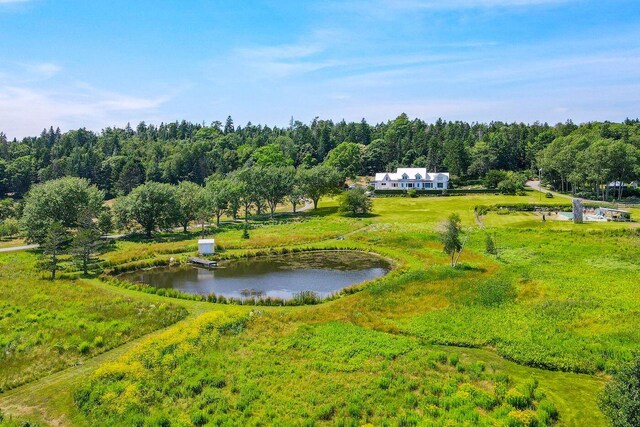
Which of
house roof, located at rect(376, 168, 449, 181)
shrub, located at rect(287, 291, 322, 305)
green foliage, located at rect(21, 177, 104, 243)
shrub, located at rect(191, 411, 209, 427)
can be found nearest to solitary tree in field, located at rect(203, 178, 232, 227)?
green foliage, located at rect(21, 177, 104, 243)

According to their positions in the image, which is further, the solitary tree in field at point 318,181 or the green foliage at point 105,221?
the solitary tree in field at point 318,181

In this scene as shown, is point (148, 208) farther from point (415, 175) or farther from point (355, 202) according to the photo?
point (415, 175)


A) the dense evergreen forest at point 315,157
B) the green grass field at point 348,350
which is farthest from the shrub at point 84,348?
the dense evergreen forest at point 315,157

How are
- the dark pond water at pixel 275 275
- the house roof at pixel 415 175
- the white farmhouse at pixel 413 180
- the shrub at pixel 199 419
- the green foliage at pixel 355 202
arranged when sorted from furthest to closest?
the house roof at pixel 415 175, the white farmhouse at pixel 413 180, the green foliage at pixel 355 202, the dark pond water at pixel 275 275, the shrub at pixel 199 419

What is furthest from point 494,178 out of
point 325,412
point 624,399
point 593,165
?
point 325,412

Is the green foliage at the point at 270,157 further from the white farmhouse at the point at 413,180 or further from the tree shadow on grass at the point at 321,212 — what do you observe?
the tree shadow on grass at the point at 321,212

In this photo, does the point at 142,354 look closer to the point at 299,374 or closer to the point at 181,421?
the point at 181,421

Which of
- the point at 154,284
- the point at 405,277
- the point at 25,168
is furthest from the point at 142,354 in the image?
the point at 25,168
